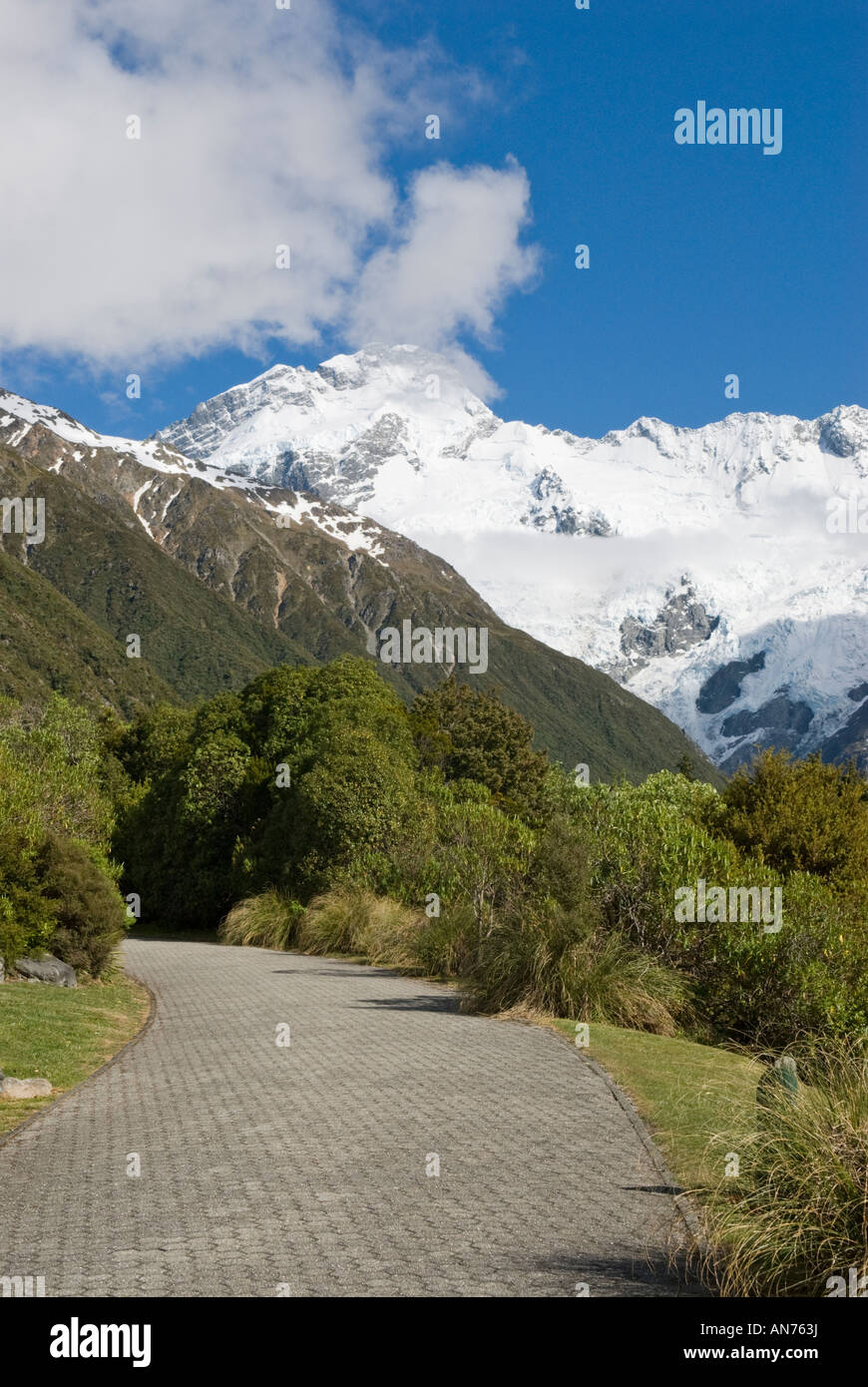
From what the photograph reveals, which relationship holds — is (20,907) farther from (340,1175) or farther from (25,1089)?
(340,1175)

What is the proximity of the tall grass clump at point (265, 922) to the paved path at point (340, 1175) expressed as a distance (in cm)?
1297

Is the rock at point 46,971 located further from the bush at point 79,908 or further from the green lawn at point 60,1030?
the bush at point 79,908

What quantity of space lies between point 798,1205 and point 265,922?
Answer: 23048 millimetres

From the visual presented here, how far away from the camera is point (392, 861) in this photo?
26.3 m

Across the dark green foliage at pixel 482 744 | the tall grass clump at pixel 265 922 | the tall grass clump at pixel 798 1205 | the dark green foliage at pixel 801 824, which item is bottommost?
the tall grass clump at pixel 265 922

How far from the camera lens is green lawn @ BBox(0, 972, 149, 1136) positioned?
38.3 feet

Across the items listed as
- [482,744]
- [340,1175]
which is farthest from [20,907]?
[482,744]

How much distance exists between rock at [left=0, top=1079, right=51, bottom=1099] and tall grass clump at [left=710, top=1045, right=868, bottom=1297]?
23.3 feet

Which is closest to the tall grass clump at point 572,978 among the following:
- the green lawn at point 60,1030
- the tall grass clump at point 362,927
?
the green lawn at point 60,1030

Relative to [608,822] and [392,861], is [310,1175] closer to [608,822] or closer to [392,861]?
[608,822]

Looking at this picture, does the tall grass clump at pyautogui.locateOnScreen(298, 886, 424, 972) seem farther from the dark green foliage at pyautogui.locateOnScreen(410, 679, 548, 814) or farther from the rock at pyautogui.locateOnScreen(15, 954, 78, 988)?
the dark green foliage at pyautogui.locateOnScreen(410, 679, 548, 814)

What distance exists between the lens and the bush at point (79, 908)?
757 inches

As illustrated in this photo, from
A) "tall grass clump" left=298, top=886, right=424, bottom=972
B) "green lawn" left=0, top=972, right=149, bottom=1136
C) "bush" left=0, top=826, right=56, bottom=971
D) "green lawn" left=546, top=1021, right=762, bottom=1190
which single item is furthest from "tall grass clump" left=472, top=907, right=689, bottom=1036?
"bush" left=0, top=826, right=56, bottom=971
